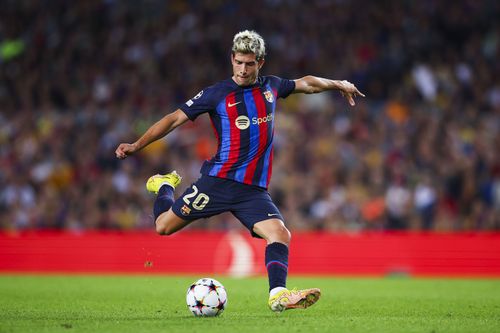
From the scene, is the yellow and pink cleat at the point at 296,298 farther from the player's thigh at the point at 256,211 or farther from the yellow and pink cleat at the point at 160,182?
the yellow and pink cleat at the point at 160,182

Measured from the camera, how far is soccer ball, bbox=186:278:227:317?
8.26m

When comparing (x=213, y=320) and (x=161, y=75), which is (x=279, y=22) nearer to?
(x=161, y=75)

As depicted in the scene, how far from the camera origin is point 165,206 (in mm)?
8836

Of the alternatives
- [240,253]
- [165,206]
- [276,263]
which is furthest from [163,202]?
[240,253]

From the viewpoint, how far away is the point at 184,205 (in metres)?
8.51

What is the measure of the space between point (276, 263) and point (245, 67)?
5.94 feet

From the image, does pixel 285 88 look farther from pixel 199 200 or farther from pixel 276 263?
pixel 276 263

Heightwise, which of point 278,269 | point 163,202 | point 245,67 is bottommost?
point 278,269

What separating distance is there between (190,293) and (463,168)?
10.4m

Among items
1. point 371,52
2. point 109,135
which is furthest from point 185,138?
point 371,52

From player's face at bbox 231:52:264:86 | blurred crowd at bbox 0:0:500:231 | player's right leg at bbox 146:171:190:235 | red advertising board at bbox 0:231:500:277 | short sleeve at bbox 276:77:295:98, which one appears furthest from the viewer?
blurred crowd at bbox 0:0:500:231

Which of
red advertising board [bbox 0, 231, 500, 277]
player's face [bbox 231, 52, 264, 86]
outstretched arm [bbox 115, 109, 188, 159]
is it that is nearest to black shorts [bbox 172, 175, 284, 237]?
outstretched arm [bbox 115, 109, 188, 159]

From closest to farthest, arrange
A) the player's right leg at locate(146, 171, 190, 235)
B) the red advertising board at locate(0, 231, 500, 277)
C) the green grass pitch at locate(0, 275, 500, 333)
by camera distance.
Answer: the green grass pitch at locate(0, 275, 500, 333) < the player's right leg at locate(146, 171, 190, 235) < the red advertising board at locate(0, 231, 500, 277)

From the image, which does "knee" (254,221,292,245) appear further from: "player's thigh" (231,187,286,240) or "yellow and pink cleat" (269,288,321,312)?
"yellow and pink cleat" (269,288,321,312)
